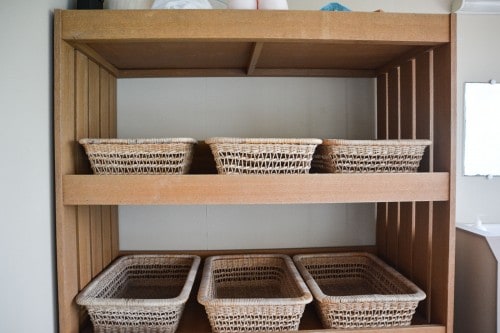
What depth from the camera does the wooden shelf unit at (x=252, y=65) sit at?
1.05 metres

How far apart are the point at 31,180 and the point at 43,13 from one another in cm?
49

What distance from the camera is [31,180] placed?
1.02 meters

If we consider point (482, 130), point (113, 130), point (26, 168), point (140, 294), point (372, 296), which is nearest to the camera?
point (26, 168)

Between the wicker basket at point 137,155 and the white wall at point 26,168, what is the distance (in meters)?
0.14

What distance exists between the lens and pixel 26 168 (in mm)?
1010

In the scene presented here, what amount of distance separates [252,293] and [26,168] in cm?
95

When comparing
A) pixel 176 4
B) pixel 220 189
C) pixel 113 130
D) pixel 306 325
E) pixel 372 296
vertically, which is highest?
pixel 176 4

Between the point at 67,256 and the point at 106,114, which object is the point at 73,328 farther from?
the point at 106,114

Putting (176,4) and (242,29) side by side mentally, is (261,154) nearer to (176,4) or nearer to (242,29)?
(242,29)

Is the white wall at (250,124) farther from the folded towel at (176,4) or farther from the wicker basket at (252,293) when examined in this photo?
the folded towel at (176,4)

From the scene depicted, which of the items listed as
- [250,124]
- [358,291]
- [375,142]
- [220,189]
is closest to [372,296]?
[358,291]

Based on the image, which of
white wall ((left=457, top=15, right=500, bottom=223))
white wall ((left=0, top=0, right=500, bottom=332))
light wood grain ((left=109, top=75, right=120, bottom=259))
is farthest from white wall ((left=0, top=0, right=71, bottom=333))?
white wall ((left=457, top=15, right=500, bottom=223))

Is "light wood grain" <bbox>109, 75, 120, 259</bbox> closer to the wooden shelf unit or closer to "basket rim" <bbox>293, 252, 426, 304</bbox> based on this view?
the wooden shelf unit

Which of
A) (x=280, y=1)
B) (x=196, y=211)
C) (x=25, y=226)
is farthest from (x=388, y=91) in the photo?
(x=25, y=226)
